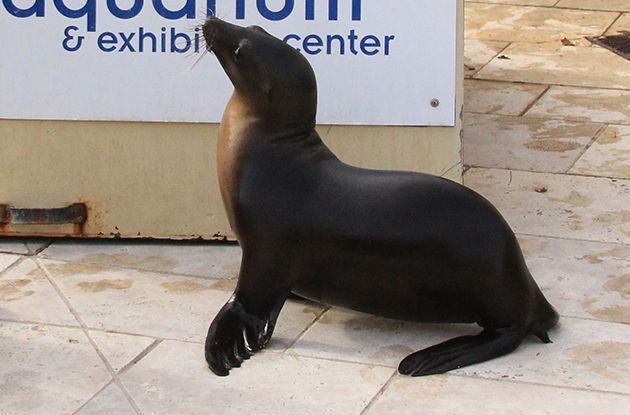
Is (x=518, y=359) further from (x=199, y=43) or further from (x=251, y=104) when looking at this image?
(x=199, y=43)

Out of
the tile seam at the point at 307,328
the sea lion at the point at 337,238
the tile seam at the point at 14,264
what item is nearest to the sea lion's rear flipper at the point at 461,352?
the sea lion at the point at 337,238

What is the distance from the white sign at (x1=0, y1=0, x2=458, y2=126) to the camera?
5.09 meters

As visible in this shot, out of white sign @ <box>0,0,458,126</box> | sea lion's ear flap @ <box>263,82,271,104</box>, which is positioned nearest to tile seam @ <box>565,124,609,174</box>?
white sign @ <box>0,0,458,126</box>

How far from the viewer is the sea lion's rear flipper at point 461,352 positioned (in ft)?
13.5

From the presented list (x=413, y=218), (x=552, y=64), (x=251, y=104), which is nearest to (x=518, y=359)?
(x=413, y=218)

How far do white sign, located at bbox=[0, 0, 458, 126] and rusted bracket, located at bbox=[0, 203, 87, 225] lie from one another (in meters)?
0.38

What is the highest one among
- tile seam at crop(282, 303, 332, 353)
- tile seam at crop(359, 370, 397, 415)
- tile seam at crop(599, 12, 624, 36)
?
tile seam at crop(599, 12, 624, 36)

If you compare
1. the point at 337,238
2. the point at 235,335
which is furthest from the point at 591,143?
the point at 235,335

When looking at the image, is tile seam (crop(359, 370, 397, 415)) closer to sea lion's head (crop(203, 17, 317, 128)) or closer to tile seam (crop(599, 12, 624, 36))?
sea lion's head (crop(203, 17, 317, 128))

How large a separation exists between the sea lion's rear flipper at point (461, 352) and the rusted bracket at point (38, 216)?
175cm

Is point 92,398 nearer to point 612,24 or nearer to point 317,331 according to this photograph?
point 317,331

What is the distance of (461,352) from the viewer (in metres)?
4.19

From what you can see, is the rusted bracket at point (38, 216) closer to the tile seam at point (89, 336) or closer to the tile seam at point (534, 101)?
the tile seam at point (89, 336)

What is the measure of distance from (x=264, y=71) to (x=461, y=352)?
1093 mm
